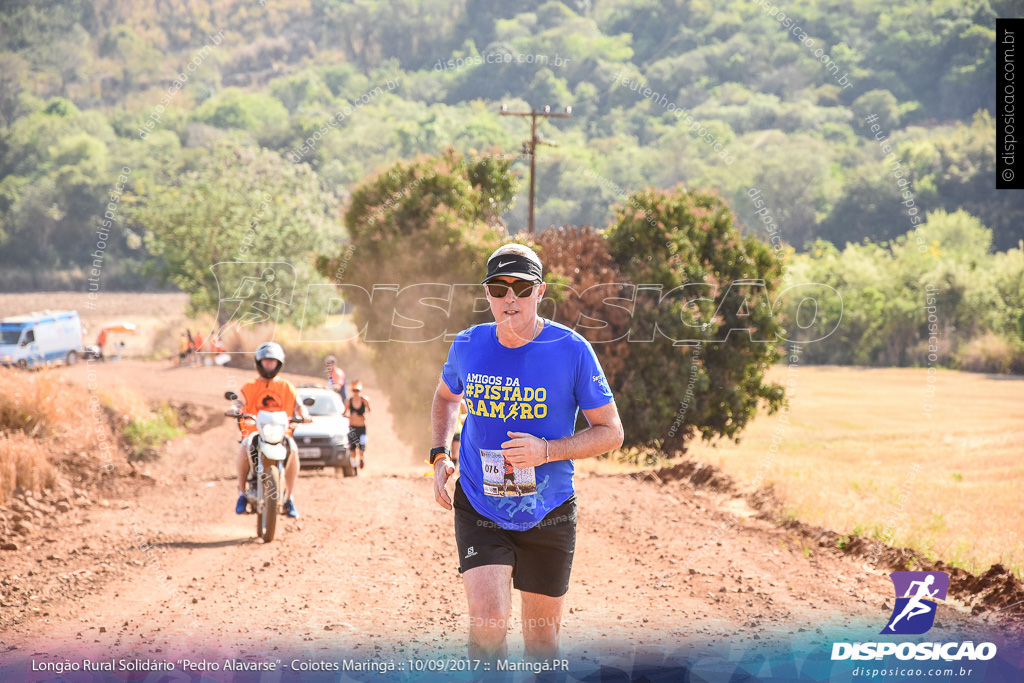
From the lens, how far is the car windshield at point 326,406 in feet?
59.5

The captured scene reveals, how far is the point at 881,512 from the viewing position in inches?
449

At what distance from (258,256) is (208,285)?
501 centimetres

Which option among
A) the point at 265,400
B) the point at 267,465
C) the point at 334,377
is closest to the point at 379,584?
the point at 267,465

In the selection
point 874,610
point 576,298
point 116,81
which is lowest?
point 874,610

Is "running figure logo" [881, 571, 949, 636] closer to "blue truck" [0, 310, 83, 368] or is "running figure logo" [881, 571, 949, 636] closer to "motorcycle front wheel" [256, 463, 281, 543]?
"motorcycle front wheel" [256, 463, 281, 543]

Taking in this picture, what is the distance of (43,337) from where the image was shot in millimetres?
40469

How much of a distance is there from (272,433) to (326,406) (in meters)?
8.60

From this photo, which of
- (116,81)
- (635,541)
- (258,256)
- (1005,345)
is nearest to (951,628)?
(635,541)

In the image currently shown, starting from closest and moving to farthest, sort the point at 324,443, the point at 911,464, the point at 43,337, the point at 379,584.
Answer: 1. the point at 379,584
2. the point at 324,443
3. the point at 911,464
4. the point at 43,337

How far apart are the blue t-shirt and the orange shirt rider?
19.3 feet

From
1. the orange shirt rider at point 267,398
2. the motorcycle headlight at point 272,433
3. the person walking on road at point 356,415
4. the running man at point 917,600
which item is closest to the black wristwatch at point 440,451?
the running man at point 917,600

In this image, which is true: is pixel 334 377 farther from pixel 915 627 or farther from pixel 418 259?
pixel 915 627

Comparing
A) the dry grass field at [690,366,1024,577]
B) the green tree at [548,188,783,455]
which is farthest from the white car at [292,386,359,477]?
the dry grass field at [690,366,1024,577]

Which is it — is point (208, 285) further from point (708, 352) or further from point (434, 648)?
point (434, 648)
